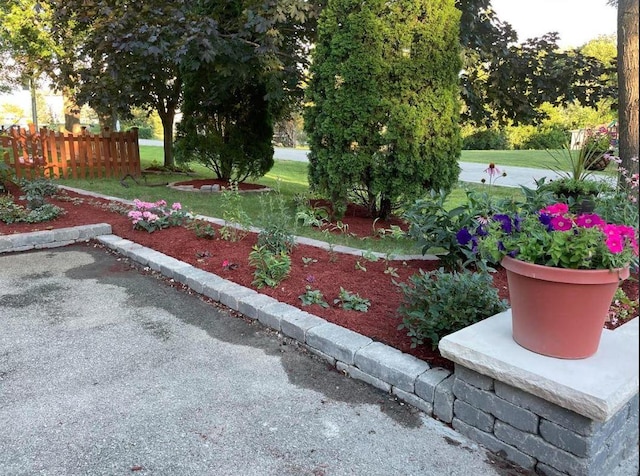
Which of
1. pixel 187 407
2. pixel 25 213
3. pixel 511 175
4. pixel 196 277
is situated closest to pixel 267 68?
pixel 25 213

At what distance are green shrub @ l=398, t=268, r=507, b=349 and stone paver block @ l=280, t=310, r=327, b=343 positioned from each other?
0.54 metres

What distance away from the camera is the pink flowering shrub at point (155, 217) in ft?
16.3

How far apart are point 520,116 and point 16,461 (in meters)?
7.84

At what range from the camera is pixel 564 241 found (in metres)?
1.74

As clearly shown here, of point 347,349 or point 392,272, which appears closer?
point 347,349

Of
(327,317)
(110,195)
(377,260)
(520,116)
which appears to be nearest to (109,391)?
(327,317)

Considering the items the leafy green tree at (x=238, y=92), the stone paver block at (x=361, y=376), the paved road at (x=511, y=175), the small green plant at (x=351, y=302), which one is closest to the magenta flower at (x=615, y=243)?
the stone paver block at (x=361, y=376)

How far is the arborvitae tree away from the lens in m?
4.76

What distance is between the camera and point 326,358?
259 centimetres

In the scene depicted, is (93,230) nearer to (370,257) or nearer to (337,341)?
(370,257)

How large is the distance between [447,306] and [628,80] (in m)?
3.44

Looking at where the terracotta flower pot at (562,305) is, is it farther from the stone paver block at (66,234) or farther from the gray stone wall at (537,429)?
the stone paver block at (66,234)

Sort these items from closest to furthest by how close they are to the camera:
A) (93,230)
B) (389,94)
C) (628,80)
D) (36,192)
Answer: (628,80) < (389,94) < (93,230) < (36,192)

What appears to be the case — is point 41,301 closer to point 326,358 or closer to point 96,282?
point 96,282
